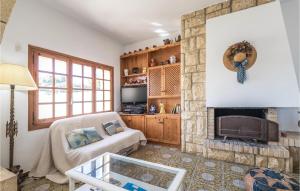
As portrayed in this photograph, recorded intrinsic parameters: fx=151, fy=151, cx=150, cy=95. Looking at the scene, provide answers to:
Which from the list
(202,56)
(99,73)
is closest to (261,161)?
(202,56)

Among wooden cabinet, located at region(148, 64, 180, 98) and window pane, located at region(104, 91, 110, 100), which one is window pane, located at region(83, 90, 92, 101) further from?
wooden cabinet, located at region(148, 64, 180, 98)

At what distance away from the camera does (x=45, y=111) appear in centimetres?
261

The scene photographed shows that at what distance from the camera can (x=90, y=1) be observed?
2.48 m

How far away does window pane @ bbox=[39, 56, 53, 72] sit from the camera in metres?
2.56

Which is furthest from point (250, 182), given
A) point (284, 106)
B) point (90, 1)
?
point (90, 1)

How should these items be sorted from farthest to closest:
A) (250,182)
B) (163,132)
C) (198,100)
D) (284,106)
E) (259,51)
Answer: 1. (163,132)
2. (198,100)
3. (259,51)
4. (284,106)
5. (250,182)

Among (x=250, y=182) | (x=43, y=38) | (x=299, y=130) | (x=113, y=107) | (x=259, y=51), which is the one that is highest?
(x=43, y=38)

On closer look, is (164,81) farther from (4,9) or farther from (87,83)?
(4,9)

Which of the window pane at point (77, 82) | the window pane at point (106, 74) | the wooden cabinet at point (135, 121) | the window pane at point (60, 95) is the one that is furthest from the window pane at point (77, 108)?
the wooden cabinet at point (135, 121)

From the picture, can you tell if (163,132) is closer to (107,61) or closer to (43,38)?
(107,61)

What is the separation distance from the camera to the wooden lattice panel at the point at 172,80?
3.59 metres

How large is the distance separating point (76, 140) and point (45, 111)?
0.80 meters

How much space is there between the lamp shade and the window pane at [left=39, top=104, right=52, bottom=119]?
739mm

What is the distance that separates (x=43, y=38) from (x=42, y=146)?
5.92ft
